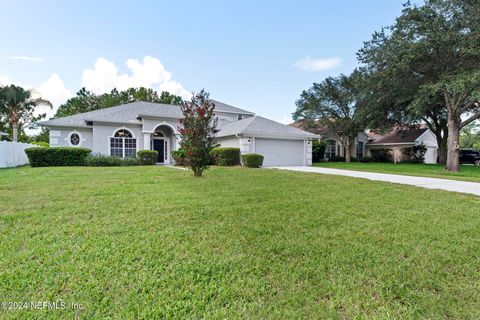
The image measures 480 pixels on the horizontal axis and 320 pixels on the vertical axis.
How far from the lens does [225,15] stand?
575 inches

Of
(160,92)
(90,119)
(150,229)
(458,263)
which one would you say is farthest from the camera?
(160,92)

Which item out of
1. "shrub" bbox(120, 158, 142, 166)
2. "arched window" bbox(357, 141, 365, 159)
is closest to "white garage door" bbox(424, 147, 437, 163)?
"arched window" bbox(357, 141, 365, 159)

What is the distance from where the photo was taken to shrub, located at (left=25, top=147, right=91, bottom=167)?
14742mm

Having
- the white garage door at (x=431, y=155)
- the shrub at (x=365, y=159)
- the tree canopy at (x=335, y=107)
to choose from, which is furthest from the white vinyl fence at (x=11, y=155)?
the white garage door at (x=431, y=155)

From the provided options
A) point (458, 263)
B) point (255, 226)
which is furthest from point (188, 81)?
point (458, 263)

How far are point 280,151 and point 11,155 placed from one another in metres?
18.0

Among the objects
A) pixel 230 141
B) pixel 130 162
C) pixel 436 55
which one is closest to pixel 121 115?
pixel 130 162

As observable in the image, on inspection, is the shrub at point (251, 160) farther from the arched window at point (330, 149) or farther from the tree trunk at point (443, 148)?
the tree trunk at point (443, 148)

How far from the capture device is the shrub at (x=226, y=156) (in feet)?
56.6

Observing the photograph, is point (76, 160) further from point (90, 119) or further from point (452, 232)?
point (452, 232)

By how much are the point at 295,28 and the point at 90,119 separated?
15571mm

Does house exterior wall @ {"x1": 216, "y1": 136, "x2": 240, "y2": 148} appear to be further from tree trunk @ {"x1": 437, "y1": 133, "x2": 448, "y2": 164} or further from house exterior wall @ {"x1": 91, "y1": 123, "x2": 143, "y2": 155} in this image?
tree trunk @ {"x1": 437, "y1": 133, "x2": 448, "y2": 164}

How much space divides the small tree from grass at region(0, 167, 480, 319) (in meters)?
4.78

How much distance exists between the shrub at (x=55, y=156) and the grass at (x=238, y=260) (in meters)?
11.9
